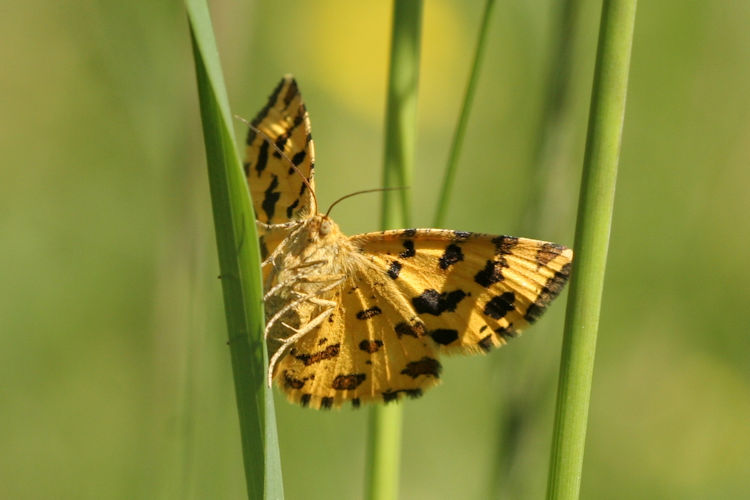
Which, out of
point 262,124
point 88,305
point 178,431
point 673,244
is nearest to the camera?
point 262,124

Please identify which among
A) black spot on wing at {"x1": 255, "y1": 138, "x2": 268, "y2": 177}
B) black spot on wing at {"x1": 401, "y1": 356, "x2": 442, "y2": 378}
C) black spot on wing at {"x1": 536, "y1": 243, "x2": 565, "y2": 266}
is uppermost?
black spot on wing at {"x1": 255, "y1": 138, "x2": 268, "y2": 177}

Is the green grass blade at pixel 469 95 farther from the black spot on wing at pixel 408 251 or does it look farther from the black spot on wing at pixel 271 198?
the black spot on wing at pixel 271 198

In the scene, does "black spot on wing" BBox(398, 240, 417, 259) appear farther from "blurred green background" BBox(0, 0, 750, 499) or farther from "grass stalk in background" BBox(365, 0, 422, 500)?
"blurred green background" BBox(0, 0, 750, 499)

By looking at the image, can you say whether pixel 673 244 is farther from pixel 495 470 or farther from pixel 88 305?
pixel 88 305

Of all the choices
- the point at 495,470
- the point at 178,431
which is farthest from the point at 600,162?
the point at 178,431

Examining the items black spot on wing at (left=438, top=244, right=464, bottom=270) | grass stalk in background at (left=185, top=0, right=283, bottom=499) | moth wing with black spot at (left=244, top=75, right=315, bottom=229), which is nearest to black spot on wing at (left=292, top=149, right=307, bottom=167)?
moth wing with black spot at (left=244, top=75, right=315, bottom=229)

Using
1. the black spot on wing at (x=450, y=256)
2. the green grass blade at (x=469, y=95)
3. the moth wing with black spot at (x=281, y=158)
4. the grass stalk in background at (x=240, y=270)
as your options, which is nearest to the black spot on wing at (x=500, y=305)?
the black spot on wing at (x=450, y=256)

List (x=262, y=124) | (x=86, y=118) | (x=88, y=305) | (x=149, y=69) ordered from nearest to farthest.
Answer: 1. (x=262, y=124)
2. (x=149, y=69)
3. (x=88, y=305)
4. (x=86, y=118)
